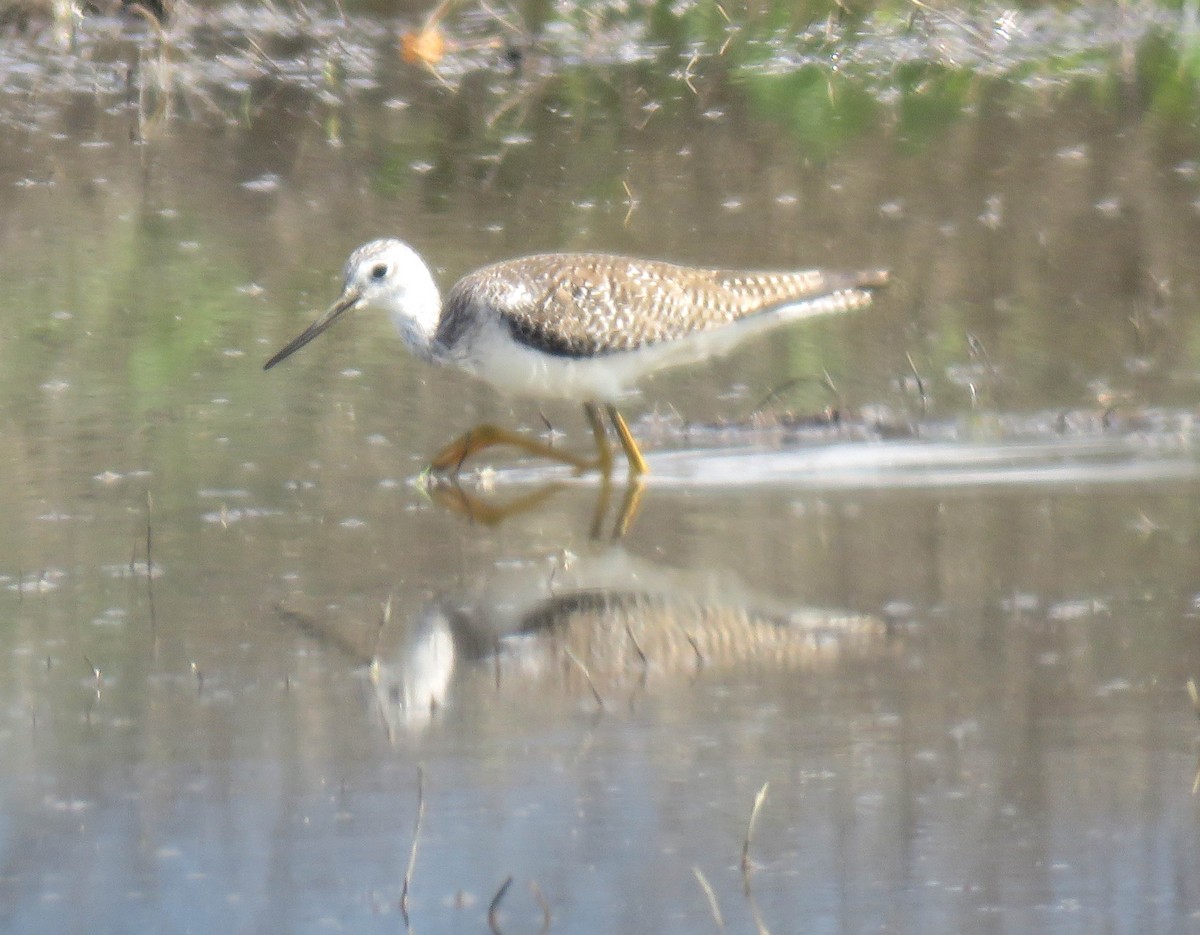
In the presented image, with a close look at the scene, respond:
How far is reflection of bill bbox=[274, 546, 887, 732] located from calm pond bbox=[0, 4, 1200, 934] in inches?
0.6

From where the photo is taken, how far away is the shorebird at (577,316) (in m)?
6.79

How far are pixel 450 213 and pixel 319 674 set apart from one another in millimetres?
5800

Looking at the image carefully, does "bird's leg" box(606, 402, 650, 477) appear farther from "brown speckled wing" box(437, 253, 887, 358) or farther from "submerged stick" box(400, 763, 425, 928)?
"submerged stick" box(400, 763, 425, 928)

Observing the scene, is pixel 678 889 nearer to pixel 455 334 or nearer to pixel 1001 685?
pixel 1001 685

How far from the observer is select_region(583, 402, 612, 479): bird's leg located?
677cm

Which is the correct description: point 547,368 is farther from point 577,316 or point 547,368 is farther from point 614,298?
point 614,298

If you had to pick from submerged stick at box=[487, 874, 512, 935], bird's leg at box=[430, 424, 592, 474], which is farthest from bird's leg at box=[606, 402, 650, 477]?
submerged stick at box=[487, 874, 512, 935]

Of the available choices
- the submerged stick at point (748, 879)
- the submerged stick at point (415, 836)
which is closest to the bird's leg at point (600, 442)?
the submerged stick at point (415, 836)

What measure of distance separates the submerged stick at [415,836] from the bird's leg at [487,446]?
2432 mm

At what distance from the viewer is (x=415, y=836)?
151 inches

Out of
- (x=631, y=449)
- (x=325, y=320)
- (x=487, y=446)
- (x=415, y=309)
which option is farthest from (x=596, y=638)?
(x=325, y=320)

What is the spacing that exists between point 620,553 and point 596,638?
2.72 feet

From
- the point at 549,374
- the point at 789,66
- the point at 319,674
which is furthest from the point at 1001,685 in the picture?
the point at 789,66

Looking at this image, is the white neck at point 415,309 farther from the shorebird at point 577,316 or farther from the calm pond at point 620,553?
the calm pond at point 620,553
